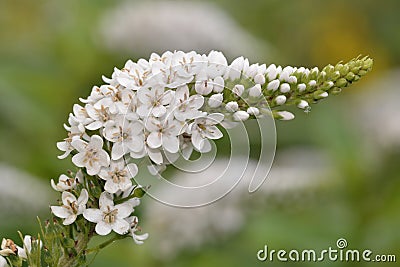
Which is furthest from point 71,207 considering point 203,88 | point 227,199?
point 227,199

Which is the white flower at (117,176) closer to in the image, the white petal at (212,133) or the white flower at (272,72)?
the white petal at (212,133)

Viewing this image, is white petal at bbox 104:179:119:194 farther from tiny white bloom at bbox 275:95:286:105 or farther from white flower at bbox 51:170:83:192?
tiny white bloom at bbox 275:95:286:105

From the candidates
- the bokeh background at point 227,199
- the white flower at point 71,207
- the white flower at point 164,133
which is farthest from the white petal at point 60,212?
the bokeh background at point 227,199

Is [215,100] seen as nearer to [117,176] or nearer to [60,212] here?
[117,176]

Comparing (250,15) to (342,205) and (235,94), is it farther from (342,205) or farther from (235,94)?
(235,94)

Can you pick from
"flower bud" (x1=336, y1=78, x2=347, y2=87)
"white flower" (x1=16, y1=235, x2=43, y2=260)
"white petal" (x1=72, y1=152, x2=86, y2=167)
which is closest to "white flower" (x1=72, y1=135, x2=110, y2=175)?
"white petal" (x1=72, y1=152, x2=86, y2=167)
